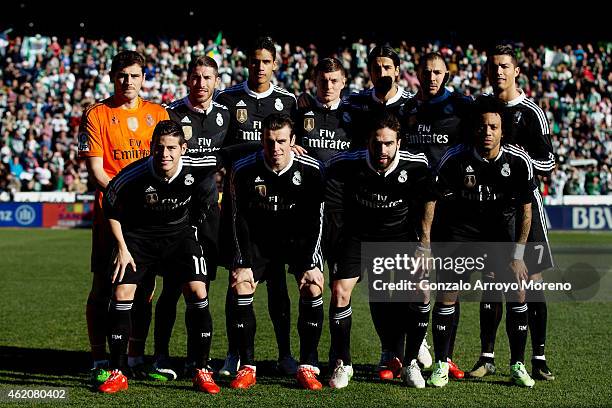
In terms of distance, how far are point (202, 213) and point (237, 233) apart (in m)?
0.35

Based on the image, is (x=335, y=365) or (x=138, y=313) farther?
(x=138, y=313)

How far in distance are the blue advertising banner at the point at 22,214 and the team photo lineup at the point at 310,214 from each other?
18381 millimetres

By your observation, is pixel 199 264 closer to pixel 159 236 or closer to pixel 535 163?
pixel 159 236

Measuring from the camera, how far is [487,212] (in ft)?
22.0

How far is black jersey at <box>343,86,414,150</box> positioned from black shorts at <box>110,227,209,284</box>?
5.25 feet

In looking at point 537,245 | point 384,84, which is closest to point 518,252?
point 537,245

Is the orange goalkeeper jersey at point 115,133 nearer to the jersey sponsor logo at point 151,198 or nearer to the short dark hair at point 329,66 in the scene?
the jersey sponsor logo at point 151,198

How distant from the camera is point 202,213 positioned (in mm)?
6770

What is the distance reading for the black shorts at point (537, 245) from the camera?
6836mm

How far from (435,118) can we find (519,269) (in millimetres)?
1358


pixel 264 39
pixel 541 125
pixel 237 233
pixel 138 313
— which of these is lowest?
pixel 138 313

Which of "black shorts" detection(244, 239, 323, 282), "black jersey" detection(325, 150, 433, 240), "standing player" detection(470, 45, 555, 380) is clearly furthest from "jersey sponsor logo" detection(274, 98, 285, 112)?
"standing player" detection(470, 45, 555, 380)

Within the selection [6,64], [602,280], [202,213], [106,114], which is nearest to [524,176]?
[202,213]

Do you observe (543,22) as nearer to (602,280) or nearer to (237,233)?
(602,280)
